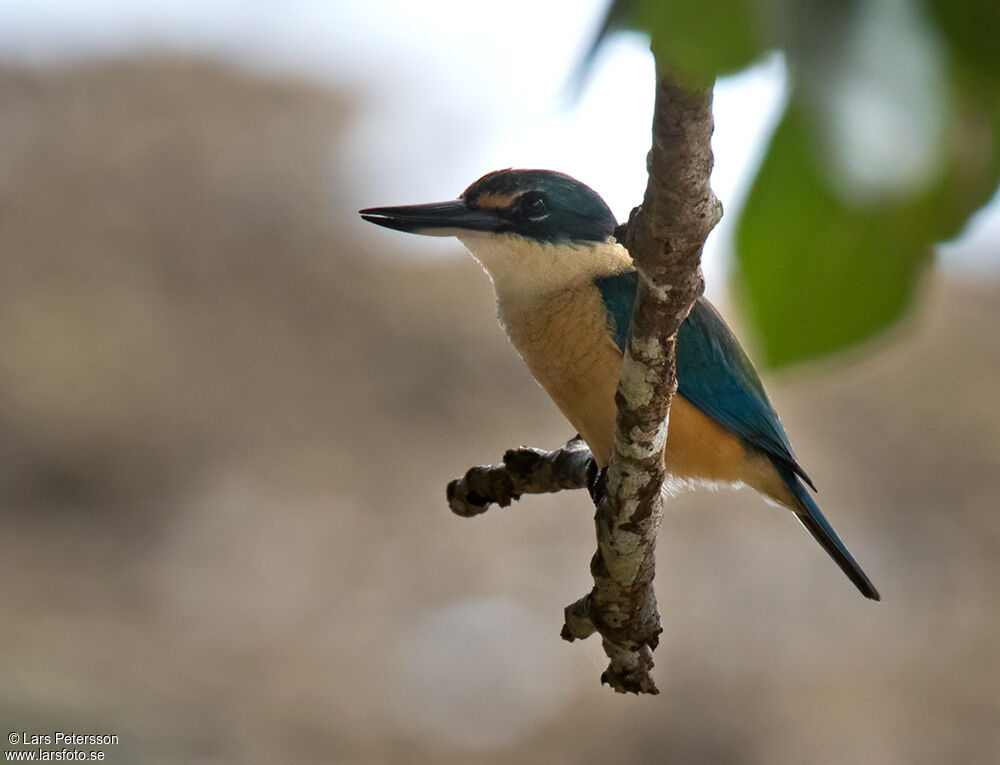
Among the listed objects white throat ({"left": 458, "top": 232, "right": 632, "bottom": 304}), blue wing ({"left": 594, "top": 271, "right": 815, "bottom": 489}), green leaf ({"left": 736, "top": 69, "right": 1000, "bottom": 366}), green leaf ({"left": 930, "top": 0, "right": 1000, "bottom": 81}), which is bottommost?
green leaf ({"left": 736, "top": 69, "right": 1000, "bottom": 366})

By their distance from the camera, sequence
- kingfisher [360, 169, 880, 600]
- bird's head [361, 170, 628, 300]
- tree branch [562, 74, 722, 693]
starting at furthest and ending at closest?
bird's head [361, 170, 628, 300]
kingfisher [360, 169, 880, 600]
tree branch [562, 74, 722, 693]

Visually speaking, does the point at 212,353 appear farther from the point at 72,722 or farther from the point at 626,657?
the point at 626,657

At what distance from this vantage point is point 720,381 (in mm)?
3062

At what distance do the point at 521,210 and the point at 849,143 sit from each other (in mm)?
2680

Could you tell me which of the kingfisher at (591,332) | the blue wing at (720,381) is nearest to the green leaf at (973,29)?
the kingfisher at (591,332)

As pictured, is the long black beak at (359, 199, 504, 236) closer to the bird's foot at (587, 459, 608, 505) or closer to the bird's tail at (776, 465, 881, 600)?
the bird's foot at (587, 459, 608, 505)

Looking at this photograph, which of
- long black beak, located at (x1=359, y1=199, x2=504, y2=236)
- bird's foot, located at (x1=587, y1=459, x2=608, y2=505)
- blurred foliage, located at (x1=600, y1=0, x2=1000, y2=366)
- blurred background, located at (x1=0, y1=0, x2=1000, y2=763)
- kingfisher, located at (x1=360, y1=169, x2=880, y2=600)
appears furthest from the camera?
blurred background, located at (x1=0, y1=0, x2=1000, y2=763)

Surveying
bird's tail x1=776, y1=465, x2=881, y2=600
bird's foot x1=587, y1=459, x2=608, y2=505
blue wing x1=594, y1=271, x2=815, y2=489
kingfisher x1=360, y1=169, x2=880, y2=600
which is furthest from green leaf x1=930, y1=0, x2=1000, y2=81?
bird's tail x1=776, y1=465, x2=881, y2=600

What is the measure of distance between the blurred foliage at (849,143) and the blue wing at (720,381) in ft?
8.34

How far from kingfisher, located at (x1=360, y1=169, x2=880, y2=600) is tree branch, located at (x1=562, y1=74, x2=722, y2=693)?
59 cm

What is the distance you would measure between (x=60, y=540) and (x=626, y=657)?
7.63 m

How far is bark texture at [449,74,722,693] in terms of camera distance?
1126 millimetres

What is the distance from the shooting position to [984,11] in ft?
1.25

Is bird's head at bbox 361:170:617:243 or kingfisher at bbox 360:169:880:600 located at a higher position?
bird's head at bbox 361:170:617:243
